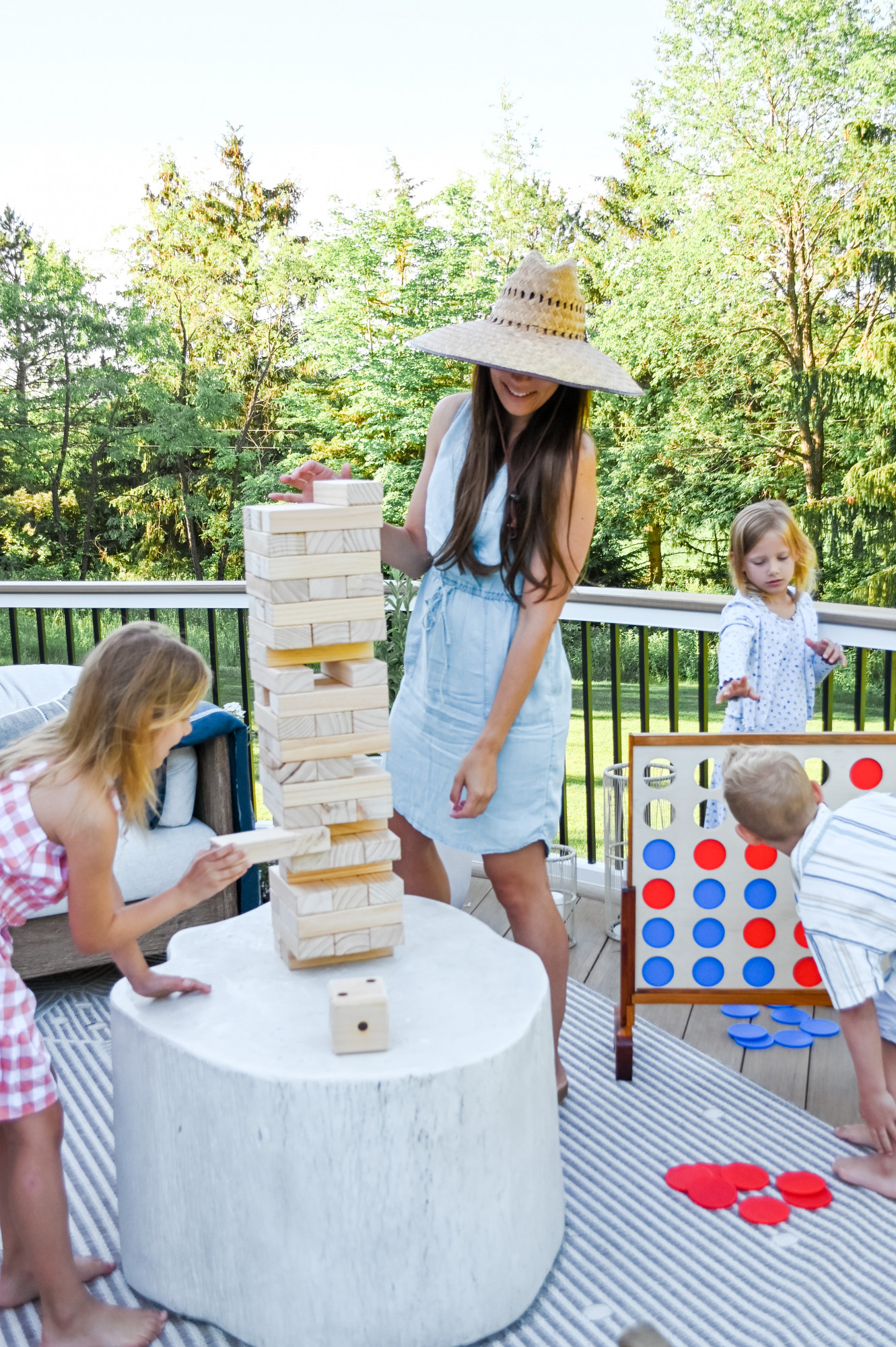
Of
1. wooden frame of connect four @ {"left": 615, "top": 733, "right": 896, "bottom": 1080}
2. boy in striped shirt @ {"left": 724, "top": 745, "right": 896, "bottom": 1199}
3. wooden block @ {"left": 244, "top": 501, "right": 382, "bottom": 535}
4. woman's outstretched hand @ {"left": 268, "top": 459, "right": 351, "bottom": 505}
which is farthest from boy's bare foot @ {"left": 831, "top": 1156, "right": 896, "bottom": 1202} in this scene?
woman's outstretched hand @ {"left": 268, "top": 459, "right": 351, "bottom": 505}

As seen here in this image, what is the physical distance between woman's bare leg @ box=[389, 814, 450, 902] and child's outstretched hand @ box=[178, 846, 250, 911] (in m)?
0.59

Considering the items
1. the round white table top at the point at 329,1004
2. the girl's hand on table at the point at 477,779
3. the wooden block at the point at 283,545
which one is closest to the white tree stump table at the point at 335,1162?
the round white table top at the point at 329,1004

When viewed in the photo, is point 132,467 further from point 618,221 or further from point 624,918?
point 624,918

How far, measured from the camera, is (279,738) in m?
1.66

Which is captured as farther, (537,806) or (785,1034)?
(785,1034)

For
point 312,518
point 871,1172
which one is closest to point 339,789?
point 312,518

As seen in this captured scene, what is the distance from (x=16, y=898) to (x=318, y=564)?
65cm

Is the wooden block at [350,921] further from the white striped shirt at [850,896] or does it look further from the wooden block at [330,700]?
the white striped shirt at [850,896]

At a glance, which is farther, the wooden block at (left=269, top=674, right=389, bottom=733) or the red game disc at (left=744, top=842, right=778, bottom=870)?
the red game disc at (left=744, top=842, right=778, bottom=870)

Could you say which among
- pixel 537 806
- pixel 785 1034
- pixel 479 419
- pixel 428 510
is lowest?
pixel 785 1034

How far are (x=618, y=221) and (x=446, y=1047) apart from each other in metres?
15.2

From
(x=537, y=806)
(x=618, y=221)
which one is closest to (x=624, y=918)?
(x=537, y=806)

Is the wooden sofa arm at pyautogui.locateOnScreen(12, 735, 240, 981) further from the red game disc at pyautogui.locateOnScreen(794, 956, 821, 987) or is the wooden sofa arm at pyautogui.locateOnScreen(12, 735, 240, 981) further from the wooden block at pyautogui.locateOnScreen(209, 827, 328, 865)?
the red game disc at pyautogui.locateOnScreen(794, 956, 821, 987)

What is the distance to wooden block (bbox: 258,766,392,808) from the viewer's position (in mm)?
1667
